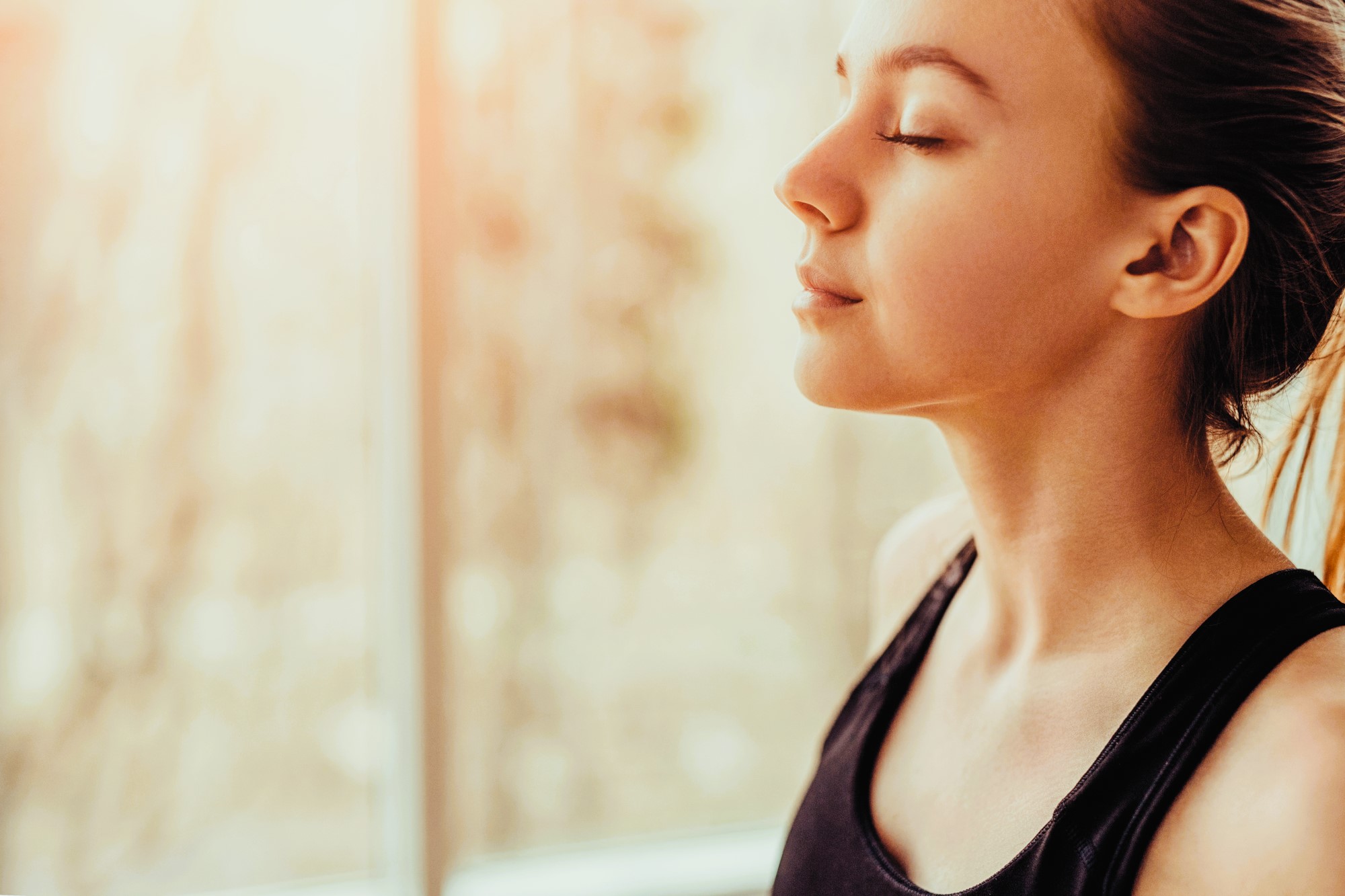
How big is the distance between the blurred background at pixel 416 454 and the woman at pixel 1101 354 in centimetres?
107

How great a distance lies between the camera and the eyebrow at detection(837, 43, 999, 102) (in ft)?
2.14

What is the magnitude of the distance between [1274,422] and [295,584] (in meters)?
1.40

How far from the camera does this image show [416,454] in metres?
1.64

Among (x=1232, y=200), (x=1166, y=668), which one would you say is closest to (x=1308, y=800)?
(x=1166, y=668)

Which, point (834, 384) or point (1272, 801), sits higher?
point (834, 384)

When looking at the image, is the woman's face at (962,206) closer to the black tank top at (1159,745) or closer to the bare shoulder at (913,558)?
the black tank top at (1159,745)

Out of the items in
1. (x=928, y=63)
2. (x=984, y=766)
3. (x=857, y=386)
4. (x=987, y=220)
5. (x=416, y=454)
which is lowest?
(x=984, y=766)

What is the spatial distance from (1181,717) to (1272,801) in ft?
0.27

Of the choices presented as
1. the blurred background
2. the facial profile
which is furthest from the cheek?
the blurred background

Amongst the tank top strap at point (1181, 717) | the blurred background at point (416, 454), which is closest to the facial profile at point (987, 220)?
the tank top strap at point (1181, 717)

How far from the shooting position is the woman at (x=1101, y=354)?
2.04ft

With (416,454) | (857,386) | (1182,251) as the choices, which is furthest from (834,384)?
(416,454)

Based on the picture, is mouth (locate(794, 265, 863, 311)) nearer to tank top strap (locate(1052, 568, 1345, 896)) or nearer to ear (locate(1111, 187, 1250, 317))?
ear (locate(1111, 187, 1250, 317))

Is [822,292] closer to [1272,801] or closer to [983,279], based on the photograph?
[983,279]
